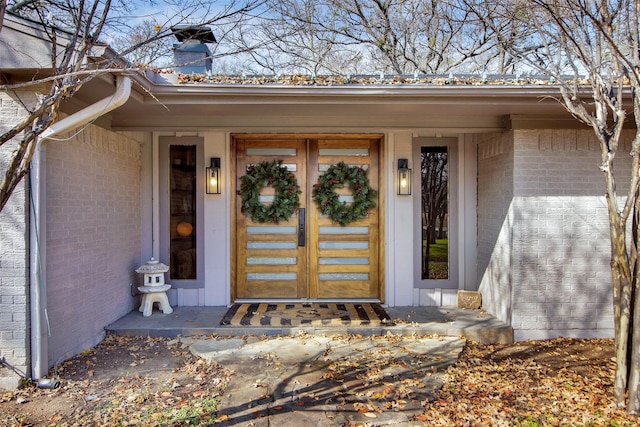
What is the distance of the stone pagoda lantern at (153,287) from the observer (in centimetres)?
465

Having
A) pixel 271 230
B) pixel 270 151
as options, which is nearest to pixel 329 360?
pixel 271 230

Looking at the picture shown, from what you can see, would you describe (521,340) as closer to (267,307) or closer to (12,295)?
(267,307)

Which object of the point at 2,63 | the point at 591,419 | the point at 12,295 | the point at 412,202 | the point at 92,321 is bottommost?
the point at 591,419

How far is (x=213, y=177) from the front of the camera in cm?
510

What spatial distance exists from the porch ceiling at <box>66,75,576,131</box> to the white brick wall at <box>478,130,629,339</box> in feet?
1.27

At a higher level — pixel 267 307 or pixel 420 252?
pixel 420 252

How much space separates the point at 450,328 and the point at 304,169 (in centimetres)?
259

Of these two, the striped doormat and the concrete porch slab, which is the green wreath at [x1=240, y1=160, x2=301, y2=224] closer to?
the striped doormat

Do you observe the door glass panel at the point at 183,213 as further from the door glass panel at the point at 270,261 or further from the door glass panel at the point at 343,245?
the door glass panel at the point at 343,245

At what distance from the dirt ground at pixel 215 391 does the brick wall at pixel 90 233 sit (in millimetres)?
330

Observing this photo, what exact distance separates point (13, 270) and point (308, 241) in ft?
10.2

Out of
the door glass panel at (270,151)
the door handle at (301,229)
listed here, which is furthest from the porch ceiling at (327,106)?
the door handle at (301,229)

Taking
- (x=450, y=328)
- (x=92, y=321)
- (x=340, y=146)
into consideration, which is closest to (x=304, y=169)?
(x=340, y=146)

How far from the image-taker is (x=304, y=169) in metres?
5.39
